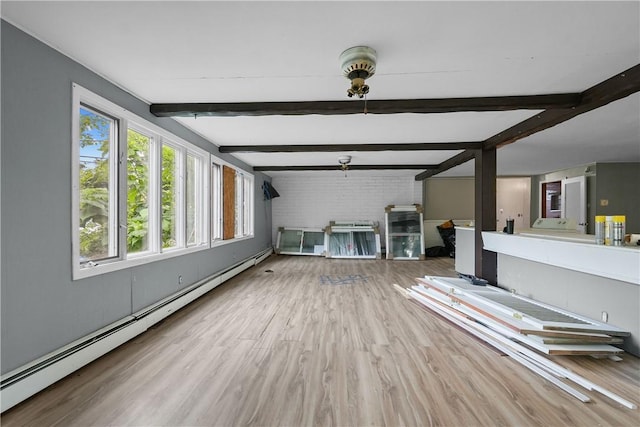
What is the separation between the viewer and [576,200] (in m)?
6.70

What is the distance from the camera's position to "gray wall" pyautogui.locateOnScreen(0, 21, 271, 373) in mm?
1638

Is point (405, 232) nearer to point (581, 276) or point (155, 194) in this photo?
point (581, 276)

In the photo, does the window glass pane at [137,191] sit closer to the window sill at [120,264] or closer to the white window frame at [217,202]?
the window sill at [120,264]

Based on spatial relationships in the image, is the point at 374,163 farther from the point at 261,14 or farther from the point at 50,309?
the point at 50,309

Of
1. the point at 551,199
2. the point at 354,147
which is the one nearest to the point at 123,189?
the point at 354,147

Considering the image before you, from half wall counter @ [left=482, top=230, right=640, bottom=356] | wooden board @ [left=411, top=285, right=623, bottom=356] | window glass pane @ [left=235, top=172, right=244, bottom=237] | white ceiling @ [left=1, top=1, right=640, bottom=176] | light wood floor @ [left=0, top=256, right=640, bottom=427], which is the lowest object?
light wood floor @ [left=0, top=256, right=640, bottom=427]

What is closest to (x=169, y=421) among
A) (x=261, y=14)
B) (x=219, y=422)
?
(x=219, y=422)

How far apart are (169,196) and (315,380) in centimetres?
285

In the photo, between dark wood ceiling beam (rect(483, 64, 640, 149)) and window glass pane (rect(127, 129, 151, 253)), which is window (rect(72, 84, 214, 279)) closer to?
window glass pane (rect(127, 129, 151, 253))

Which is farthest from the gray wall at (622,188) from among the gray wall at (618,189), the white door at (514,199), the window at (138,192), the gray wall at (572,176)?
the window at (138,192)

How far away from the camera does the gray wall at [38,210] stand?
1638mm

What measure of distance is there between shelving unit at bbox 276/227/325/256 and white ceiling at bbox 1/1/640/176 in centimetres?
511

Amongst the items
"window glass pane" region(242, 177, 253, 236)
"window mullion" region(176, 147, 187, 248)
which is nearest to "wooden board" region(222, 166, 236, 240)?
"window glass pane" region(242, 177, 253, 236)

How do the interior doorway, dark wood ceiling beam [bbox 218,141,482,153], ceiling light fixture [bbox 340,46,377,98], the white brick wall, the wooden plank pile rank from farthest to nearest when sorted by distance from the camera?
the white brick wall → the interior doorway → dark wood ceiling beam [bbox 218,141,482,153] → the wooden plank pile → ceiling light fixture [bbox 340,46,377,98]
